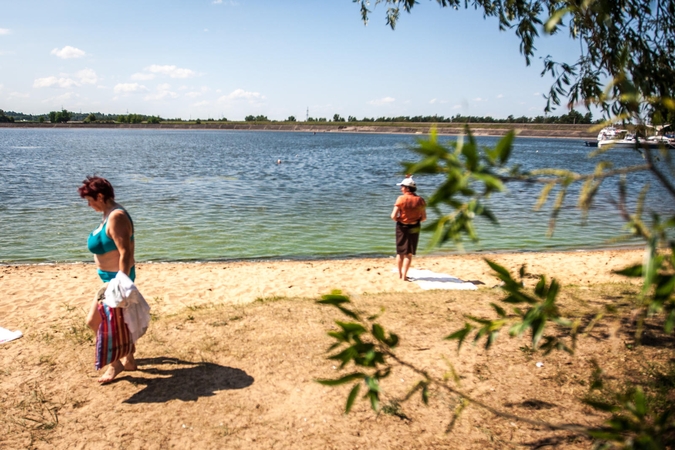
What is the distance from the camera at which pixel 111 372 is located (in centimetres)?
520

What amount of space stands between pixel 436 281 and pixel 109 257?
6020 millimetres

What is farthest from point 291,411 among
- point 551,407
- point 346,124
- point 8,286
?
point 346,124

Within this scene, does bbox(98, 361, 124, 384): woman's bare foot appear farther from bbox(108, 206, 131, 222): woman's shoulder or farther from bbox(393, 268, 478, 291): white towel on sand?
bbox(393, 268, 478, 291): white towel on sand

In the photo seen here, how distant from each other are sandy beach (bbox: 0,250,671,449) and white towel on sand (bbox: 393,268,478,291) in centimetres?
76

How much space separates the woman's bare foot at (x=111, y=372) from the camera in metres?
5.15

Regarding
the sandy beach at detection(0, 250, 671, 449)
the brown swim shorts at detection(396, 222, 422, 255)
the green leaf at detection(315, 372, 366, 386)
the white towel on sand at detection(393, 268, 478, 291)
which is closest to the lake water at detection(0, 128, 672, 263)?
the white towel on sand at detection(393, 268, 478, 291)

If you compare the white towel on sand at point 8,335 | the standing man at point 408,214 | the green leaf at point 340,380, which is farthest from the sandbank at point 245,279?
the green leaf at point 340,380

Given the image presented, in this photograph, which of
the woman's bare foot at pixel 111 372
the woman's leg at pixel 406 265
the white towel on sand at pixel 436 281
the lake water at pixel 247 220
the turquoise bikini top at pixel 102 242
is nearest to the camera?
the turquoise bikini top at pixel 102 242

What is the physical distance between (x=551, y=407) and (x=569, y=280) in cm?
612

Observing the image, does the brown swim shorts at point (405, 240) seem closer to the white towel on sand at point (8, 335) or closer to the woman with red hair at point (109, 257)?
the woman with red hair at point (109, 257)

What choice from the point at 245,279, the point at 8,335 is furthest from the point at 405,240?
the point at 8,335

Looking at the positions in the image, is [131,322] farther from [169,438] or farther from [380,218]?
[380,218]

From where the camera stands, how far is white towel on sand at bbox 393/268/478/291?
9047 millimetres

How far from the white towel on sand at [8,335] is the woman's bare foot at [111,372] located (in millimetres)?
1962
